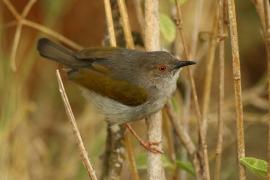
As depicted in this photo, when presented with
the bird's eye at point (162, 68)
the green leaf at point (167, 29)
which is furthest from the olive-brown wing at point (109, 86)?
the green leaf at point (167, 29)

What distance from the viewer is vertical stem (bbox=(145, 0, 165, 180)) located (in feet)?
11.3

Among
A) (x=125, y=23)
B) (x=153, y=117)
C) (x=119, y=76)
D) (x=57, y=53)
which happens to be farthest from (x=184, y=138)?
(x=57, y=53)

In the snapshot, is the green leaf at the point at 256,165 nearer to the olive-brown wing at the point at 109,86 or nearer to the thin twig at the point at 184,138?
the thin twig at the point at 184,138

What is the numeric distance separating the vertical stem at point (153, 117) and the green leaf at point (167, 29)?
0.04 metres

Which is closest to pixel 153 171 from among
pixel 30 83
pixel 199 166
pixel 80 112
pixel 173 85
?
pixel 199 166

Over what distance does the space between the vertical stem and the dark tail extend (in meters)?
Result: 0.59

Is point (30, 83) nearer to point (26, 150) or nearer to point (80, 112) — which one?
point (80, 112)

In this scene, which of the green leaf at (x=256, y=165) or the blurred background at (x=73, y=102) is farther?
the blurred background at (x=73, y=102)

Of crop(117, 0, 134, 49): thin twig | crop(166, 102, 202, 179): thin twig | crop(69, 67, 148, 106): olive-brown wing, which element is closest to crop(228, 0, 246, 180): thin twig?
crop(166, 102, 202, 179): thin twig

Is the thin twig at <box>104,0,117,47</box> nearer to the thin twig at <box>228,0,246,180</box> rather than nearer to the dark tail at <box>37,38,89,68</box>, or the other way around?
the dark tail at <box>37,38,89,68</box>

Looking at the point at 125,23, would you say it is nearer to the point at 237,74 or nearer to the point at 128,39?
the point at 128,39

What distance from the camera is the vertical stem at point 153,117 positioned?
3.44 metres

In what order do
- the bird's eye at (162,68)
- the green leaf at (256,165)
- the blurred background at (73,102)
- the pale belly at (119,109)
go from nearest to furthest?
the green leaf at (256,165) < the pale belly at (119,109) < the bird's eye at (162,68) < the blurred background at (73,102)

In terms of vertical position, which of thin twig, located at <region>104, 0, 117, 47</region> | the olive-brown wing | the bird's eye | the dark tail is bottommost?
the olive-brown wing
